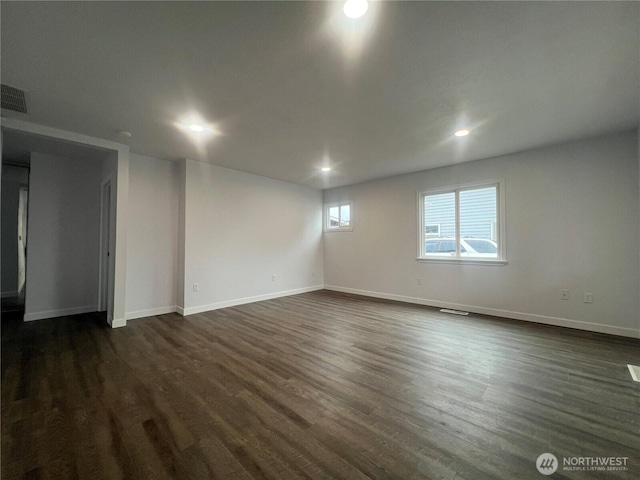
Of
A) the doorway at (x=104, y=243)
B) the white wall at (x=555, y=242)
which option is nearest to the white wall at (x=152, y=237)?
the doorway at (x=104, y=243)

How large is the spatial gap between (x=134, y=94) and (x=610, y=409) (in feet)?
15.2

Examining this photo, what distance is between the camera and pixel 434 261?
4664 mm

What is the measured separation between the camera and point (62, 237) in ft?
13.8

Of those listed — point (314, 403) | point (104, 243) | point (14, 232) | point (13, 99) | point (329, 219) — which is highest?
point (13, 99)

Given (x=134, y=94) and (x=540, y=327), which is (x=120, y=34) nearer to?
(x=134, y=94)

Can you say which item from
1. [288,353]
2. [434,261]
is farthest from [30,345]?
[434,261]

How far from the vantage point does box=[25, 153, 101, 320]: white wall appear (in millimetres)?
3961

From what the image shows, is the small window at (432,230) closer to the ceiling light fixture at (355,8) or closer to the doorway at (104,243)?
the ceiling light fixture at (355,8)

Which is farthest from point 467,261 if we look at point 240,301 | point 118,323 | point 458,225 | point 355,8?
point 118,323

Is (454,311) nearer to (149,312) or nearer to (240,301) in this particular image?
(240,301)

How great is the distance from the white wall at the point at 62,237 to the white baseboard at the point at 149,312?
1300 millimetres

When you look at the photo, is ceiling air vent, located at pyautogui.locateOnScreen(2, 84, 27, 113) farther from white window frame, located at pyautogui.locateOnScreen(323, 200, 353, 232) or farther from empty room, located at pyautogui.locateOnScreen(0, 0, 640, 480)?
white window frame, located at pyautogui.locateOnScreen(323, 200, 353, 232)

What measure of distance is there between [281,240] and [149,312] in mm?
2748

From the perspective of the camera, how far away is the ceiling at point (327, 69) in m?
1.53
